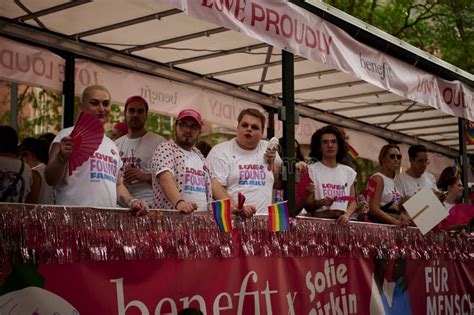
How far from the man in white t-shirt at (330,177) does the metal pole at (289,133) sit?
0.48 meters

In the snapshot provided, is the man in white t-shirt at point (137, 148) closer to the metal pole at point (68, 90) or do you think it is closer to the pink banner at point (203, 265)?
the pink banner at point (203, 265)

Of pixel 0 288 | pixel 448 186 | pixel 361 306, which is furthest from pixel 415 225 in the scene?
pixel 0 288

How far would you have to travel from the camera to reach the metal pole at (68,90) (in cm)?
755

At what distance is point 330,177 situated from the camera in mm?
6461

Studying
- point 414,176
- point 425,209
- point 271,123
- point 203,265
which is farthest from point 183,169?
point 271,123

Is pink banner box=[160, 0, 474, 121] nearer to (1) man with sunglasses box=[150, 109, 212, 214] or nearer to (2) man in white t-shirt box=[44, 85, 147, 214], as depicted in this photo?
(1) man with sunglasses box=[150, 109, 212, 214]

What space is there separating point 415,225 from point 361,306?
1.27m

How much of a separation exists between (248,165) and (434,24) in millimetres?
13644

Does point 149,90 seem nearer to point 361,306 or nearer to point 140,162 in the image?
point 140,162

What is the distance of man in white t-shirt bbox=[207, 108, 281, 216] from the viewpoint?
5.55m

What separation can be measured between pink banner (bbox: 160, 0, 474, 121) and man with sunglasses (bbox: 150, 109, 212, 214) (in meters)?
0.83

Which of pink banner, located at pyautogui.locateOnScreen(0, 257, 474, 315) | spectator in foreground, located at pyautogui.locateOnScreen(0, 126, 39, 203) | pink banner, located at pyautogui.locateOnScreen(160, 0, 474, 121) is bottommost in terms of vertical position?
pink banner, located at pyautogui.locateOnScreen(0, 257, 474, 315)

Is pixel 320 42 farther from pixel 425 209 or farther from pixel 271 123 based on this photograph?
pixel 271 123

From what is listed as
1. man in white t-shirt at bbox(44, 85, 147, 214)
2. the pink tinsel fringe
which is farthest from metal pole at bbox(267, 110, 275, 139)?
man in white t-shirt at bbox(44, 85, 147, 214)
